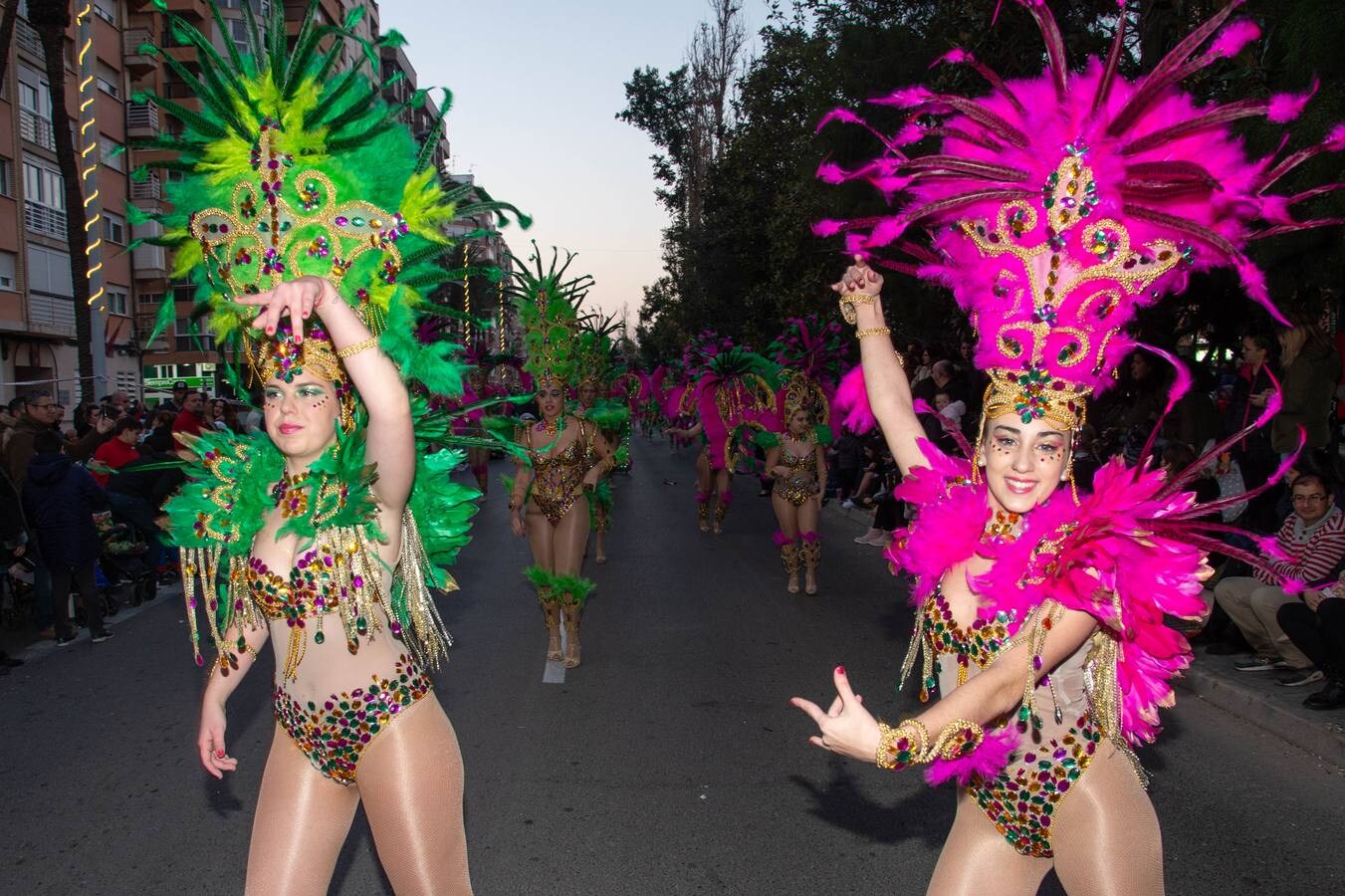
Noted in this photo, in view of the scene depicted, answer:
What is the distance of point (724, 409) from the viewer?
45.1 ft

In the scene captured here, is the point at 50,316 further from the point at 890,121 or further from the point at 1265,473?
the point at 1265,473

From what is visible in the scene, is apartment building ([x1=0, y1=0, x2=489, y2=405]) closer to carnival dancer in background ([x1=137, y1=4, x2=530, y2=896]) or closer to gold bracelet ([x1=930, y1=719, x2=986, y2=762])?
carnival dancer in background ([x1=137, y1=4, x2=530, y2=896])

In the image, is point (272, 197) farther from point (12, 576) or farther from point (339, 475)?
point (12, 576)

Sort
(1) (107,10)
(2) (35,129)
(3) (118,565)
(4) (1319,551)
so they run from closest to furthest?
(4) (1319,551)
(3) (118,565)
(2) (35,129)
(1) (107,10)

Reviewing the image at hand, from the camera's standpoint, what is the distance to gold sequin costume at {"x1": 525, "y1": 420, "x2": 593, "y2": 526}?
736cm

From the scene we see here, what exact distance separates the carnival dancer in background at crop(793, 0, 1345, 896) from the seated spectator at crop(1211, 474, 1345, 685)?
4.26 meters

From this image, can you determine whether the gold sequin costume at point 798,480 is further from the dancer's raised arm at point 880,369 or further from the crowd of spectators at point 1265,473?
the dancer's raised arm at point 880,369

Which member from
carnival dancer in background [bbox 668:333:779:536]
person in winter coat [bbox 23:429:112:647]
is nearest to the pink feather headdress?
person in winter coat [bbox 23:429:112:647]

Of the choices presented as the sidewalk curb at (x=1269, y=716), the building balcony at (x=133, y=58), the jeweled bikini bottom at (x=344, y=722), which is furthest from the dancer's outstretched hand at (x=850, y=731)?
the building balcony at (x=133, y=58)

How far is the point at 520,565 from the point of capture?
38.7 feet

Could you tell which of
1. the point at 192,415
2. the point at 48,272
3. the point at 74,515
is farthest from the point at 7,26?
the point at 48,272

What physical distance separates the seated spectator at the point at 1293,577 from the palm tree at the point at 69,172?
15.4 meters

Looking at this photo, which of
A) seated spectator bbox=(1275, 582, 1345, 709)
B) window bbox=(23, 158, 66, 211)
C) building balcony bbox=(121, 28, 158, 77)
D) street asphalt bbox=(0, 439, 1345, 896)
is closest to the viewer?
street asphalt bbox=(0, 439, 1345, 896)

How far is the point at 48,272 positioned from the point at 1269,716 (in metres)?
33.2
